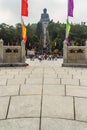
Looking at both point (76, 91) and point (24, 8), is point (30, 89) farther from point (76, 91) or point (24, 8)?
point (24, 8)

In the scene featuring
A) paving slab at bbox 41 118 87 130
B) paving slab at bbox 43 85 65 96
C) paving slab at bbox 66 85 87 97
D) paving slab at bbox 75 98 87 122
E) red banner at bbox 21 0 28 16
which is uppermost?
red banner at bbox 21 0 28 16

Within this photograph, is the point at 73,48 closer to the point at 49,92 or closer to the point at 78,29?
the point at 49,92

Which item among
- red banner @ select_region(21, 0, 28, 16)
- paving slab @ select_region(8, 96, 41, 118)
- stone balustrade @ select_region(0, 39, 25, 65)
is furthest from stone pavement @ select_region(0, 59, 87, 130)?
red banner @ select_region(21, 0, 28, 16)

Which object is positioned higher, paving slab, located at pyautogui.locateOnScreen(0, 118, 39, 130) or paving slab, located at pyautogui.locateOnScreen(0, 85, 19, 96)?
paving slab, located at pyautogui.locateOnScreen(0, 85, 19, 96)

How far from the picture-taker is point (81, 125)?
318 inches

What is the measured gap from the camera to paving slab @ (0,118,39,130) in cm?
789

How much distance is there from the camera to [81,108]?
Answer: 9.34 m

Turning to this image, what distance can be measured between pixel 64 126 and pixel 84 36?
91.3m

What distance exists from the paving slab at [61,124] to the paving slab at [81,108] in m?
0.40

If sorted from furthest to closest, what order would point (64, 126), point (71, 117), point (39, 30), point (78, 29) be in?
point (39, 30), point (78, 29), point (71, 117), point (64, 126)

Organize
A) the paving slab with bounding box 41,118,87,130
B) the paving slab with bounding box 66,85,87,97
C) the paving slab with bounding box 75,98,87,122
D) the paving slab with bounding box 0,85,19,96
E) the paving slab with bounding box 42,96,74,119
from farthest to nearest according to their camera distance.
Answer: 1. the paving slab with bounding box 0,85,19,96
2. the paving slab with bounding box 66,85,87,97
3. the paving slab with bounding box 42,96,74,119
4. the paving slab with bounding box 75,98,87,122
5. the paving slab with bounding box 41,118,87,130

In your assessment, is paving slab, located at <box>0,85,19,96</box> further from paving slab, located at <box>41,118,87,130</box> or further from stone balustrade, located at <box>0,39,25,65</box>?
stone balustrade, located at <box>0,39,25,65</box>

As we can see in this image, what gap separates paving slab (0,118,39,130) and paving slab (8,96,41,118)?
1.20 ft

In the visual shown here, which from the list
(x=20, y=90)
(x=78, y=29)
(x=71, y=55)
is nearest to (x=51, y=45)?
(x=78, y=29)
